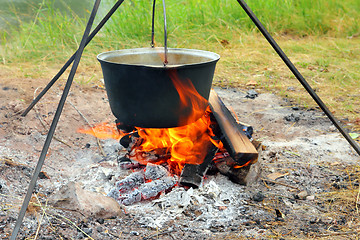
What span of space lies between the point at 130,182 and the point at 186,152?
43cm

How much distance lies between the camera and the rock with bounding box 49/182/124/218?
A: 1618 mm

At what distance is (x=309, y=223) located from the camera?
1658mm

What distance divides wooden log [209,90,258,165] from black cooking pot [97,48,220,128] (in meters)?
0.23

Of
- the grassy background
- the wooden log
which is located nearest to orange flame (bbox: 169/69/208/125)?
the wooden log

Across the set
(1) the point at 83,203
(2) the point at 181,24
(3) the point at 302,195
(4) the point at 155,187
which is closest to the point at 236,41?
(2) the point at 181,24

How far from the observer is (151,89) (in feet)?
5.88

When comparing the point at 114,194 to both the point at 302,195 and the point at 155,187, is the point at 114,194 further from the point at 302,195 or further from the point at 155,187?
the point at 302,195

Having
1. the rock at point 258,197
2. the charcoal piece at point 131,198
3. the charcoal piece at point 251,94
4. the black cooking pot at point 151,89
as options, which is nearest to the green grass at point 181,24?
the charcoal piece at point 251,94

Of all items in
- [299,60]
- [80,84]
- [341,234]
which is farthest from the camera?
[299,60]

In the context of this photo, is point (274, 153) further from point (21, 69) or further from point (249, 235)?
point (21, 69)

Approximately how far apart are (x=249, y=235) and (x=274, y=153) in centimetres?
92

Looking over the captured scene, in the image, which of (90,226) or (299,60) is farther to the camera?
(299,60)

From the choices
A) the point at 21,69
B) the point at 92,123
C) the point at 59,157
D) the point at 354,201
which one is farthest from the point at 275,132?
the point at 21,69

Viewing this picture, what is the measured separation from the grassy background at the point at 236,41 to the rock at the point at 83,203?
6.55ft
